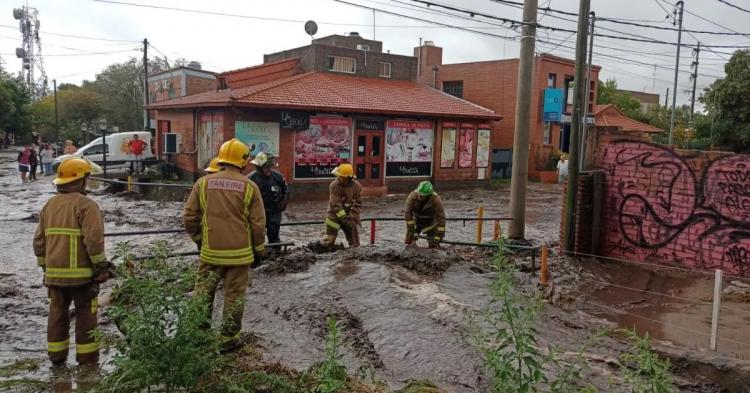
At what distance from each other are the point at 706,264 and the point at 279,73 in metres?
21.4

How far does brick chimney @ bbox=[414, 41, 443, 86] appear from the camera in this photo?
38.2m

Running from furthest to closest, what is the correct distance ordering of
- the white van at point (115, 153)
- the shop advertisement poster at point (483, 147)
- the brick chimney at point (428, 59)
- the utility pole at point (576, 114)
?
the brick chimney at point (428, 59) < the shop advertisement poster at point (483, 147) < the white van at point (115, 153) < the utility pole at point (576, 114)

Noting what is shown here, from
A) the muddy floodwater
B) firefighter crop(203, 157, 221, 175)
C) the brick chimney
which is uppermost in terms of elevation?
the brick chimney

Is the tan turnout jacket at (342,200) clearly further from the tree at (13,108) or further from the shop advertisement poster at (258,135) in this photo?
the tree at (13,108)

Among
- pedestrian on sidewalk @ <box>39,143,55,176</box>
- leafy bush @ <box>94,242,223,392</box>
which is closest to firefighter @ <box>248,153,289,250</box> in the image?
leafy bush @ <box>94,242,223,392</box>

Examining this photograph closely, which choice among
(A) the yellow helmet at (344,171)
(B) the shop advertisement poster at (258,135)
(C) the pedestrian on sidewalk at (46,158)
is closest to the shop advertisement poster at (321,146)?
(B) the shop advertisement poster at (258,135)

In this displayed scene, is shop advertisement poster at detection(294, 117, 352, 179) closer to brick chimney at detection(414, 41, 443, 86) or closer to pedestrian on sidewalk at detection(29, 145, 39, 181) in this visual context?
pedestrian on sidewalk at detection(29, 145, 39, 181)

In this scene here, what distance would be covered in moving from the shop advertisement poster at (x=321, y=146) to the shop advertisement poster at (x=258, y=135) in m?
0.84

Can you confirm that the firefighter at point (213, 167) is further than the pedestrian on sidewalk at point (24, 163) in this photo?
No

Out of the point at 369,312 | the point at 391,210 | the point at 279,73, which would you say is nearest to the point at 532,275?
the point at 369,312

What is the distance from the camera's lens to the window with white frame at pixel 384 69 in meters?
29.4

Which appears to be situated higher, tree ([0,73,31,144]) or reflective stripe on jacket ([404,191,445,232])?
tree ([0,73,31,144])

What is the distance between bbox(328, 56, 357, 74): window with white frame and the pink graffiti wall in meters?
18.4

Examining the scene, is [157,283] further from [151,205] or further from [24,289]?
[151,205]
